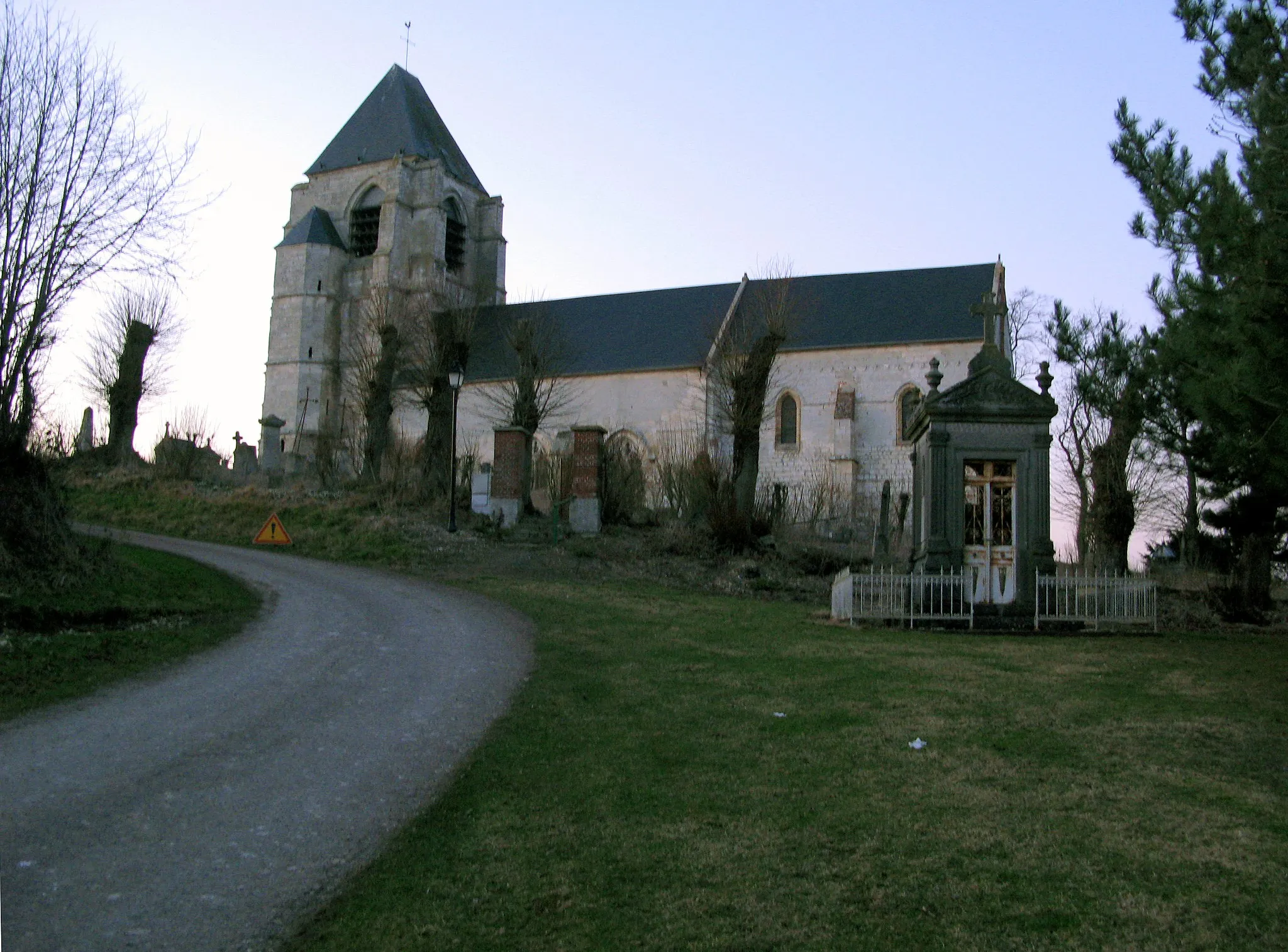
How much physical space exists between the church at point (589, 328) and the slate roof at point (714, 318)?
0.24 feet

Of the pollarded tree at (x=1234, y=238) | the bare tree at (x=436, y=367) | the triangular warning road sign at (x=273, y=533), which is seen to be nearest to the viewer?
the pollarded tree at (x=1234, y=238)

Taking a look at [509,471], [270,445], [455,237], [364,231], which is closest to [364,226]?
[364,231]

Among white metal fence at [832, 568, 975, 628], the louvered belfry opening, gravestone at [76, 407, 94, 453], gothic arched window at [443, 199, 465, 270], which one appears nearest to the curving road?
white metal fence at [832, 568, 975, 628]

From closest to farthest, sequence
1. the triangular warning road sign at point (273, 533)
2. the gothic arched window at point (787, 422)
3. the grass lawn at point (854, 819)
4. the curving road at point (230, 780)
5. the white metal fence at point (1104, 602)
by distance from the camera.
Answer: the grass lawn at point (854, 819)
the curving road at point (230, 780)
the white metal fence at point (1104, 602)
the triangular warning road sign at point (273, 533)
the gothic arched window at point (787, 422)

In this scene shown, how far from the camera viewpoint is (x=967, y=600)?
1386 centimetres

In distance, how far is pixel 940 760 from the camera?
658 cm

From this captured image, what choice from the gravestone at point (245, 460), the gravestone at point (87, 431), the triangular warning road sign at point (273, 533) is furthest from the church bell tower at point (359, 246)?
the triangular warning road sign at point (273, 533)

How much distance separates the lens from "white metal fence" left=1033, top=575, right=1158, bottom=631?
1343 centimetres

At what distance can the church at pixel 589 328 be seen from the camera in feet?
116

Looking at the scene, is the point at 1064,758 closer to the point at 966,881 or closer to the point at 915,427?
the point at 966,881

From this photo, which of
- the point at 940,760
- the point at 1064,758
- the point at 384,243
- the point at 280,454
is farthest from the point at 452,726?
the point at 384,243

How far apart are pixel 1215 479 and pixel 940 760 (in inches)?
408

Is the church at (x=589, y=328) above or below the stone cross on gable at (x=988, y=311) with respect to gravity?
above

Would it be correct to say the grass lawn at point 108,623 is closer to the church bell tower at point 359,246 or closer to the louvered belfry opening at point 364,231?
the church bell tower at point 359,246
